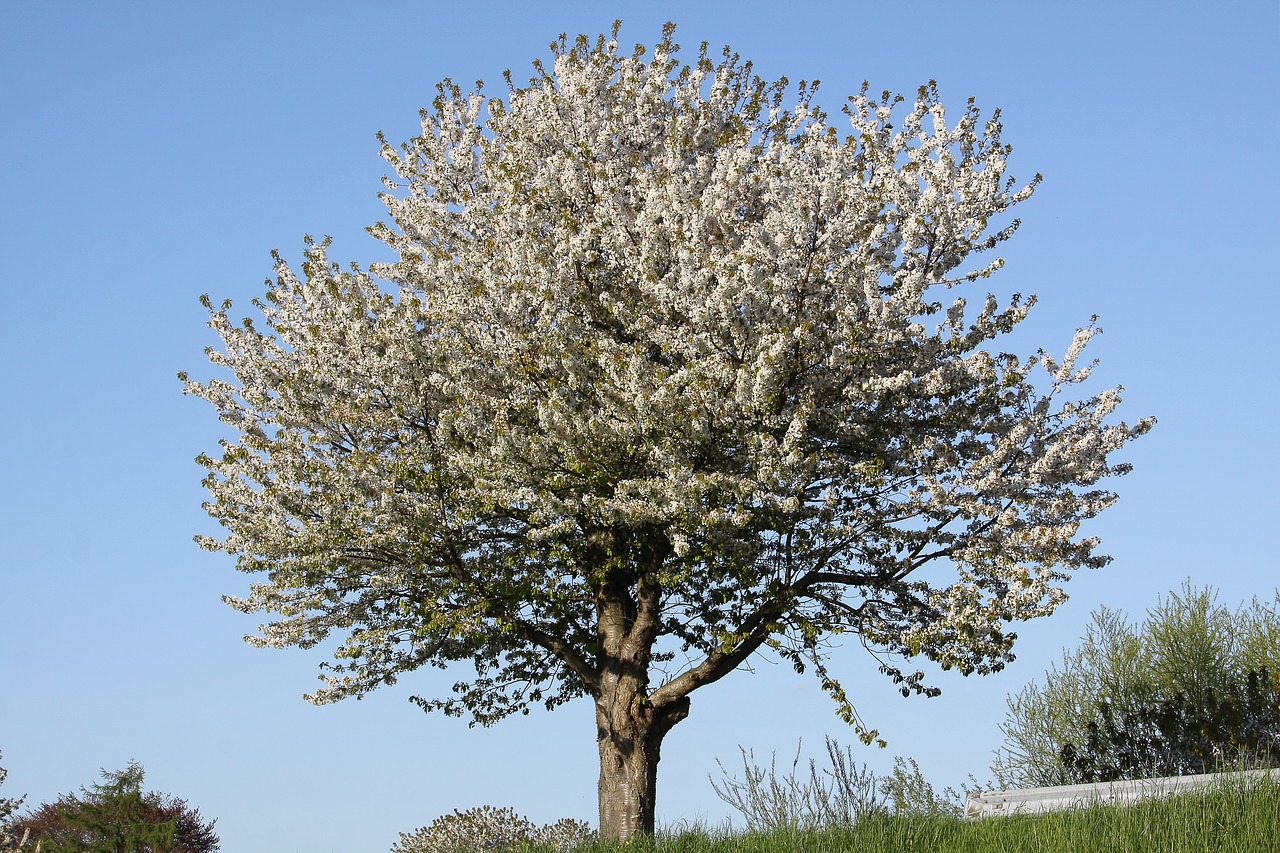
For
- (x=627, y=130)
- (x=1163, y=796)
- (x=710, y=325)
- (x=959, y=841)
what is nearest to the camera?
(x=959, y=841)

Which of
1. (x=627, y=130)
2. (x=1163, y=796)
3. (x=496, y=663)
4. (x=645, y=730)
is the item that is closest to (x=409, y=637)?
(x=496, y=663)

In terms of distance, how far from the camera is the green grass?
11617mm

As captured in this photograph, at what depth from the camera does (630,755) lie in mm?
17312

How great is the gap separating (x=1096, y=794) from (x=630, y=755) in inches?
278

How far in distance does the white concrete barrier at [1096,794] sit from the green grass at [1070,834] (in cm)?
33

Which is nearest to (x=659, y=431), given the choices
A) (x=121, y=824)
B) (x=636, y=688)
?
(x=636, y=688)

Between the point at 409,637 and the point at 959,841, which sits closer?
the point at 959,841

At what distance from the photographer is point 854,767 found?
48.9 feet

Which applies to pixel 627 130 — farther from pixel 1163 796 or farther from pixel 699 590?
pixel 1163 796

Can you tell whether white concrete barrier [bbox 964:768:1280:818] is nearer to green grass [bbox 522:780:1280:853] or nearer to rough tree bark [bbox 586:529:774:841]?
green grass [bbox 522:780:1280:853]

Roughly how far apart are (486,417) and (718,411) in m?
3.93

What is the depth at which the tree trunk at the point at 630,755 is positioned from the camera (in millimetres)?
17031

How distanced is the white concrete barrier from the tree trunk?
4818 mm

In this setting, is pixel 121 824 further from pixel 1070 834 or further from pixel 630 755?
pixel 1070 834
